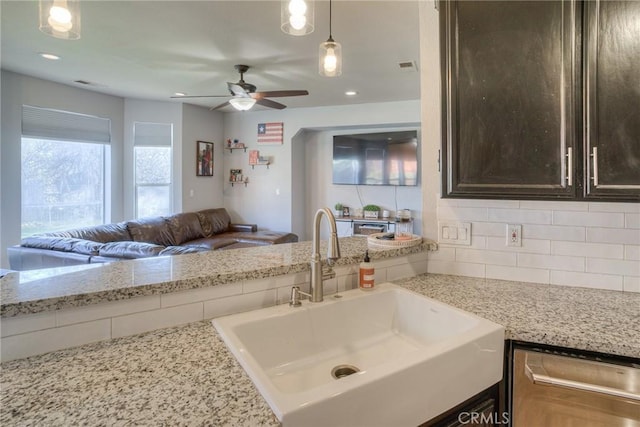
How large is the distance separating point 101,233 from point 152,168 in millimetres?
1685

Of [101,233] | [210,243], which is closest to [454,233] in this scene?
[210,243]

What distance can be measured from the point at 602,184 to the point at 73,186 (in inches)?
227

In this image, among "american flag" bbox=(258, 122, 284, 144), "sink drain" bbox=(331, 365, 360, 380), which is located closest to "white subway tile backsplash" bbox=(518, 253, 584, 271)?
"sink drain" bbox=(331, 365, 360, 380)

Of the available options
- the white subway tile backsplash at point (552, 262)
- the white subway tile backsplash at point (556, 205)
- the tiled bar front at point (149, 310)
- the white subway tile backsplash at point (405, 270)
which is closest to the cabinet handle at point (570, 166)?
the white subway tile backsplash at point (556, 205)

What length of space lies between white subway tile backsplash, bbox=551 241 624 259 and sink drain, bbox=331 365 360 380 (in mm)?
1058

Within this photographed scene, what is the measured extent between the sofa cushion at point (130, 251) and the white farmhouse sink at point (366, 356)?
216 cm

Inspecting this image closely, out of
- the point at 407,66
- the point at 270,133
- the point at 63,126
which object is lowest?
the point at 63,126

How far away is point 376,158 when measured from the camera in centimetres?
571

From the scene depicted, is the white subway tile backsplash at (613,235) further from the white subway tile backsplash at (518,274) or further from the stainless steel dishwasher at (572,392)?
the stainless steel dishwasher at (572,392)

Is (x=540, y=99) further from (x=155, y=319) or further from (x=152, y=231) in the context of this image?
(x=152, y=231)

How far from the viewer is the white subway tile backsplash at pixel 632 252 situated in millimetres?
1407

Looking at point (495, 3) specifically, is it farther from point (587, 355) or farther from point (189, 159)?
point (189, 159)

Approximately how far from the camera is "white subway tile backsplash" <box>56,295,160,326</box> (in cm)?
92

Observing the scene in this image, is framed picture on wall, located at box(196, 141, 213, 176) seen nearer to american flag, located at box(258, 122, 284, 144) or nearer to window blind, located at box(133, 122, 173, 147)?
window blind, located at box(133, 122, 173, 147)
